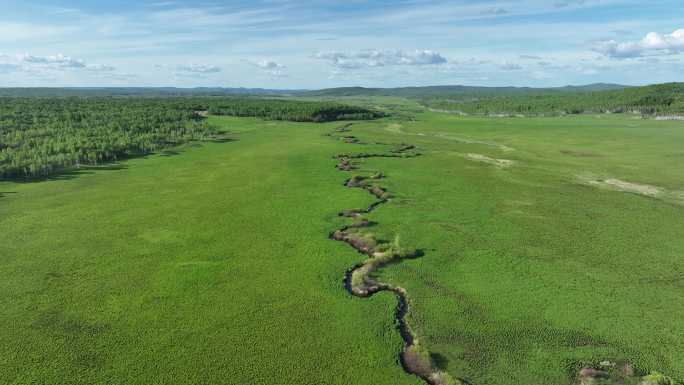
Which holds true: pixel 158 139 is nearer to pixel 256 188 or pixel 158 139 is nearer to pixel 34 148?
pixel 34 148

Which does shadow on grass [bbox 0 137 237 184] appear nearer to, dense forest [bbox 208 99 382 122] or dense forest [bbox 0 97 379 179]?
dense forest [bbox 0 97 379 179]

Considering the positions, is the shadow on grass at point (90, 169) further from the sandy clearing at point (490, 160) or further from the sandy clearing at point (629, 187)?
the sandy clearing at point (629, 187)

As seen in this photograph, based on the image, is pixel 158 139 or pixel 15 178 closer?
pixel 15 178

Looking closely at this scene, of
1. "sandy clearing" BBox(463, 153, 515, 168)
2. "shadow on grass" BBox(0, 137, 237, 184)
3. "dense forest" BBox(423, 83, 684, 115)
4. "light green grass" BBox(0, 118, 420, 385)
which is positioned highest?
"dense forest" BBox(423, 83, 684, 115)

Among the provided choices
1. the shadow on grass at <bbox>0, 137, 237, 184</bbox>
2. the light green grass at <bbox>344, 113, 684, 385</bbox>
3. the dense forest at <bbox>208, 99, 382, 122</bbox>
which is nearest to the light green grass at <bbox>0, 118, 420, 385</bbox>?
the light green grass at <bbox>344, 113, 684, 385</bbox>

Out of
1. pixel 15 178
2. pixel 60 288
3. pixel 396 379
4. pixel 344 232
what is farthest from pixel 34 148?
pixel 396 379

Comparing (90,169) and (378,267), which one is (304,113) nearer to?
(90,169)

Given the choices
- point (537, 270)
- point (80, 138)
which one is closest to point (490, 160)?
point (537, 270)
